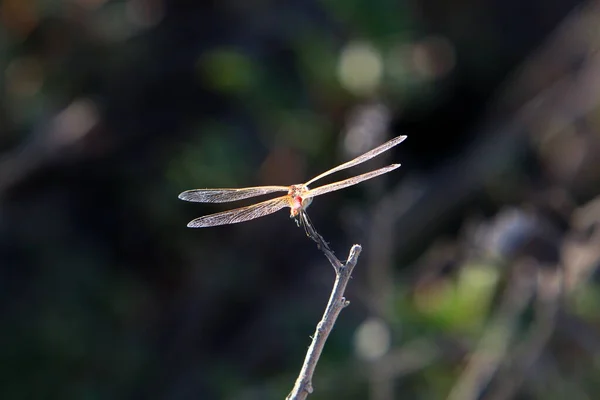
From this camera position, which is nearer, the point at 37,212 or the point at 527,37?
the point at 37,212

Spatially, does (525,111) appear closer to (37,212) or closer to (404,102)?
(404,102)

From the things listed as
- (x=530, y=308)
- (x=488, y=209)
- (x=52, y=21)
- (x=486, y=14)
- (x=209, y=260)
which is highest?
(x=52, y=21)

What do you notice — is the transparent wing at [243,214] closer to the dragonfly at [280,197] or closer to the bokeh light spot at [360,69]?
the dragonfly at [280,197]

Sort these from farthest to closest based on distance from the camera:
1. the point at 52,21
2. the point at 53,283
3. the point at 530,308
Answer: the point at 52,21, the point at 53,283, the point at 530,308

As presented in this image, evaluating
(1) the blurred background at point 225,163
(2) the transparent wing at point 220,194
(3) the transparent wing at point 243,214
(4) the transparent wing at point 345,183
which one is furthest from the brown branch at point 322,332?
(1) the blurred background at point 225,163

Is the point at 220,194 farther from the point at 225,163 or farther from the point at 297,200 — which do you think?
the point at 225,163

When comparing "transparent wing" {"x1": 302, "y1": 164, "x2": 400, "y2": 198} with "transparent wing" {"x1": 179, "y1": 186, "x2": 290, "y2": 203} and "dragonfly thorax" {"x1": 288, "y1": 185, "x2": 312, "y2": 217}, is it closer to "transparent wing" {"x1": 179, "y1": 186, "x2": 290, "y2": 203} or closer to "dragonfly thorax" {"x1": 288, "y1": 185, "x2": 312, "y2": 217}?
"dragonfly thorax" {"x1": 288, "y1": 185, "x2": 312, "y2": 217}

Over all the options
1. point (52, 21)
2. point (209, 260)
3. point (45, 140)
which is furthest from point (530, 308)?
point (52, 21)
